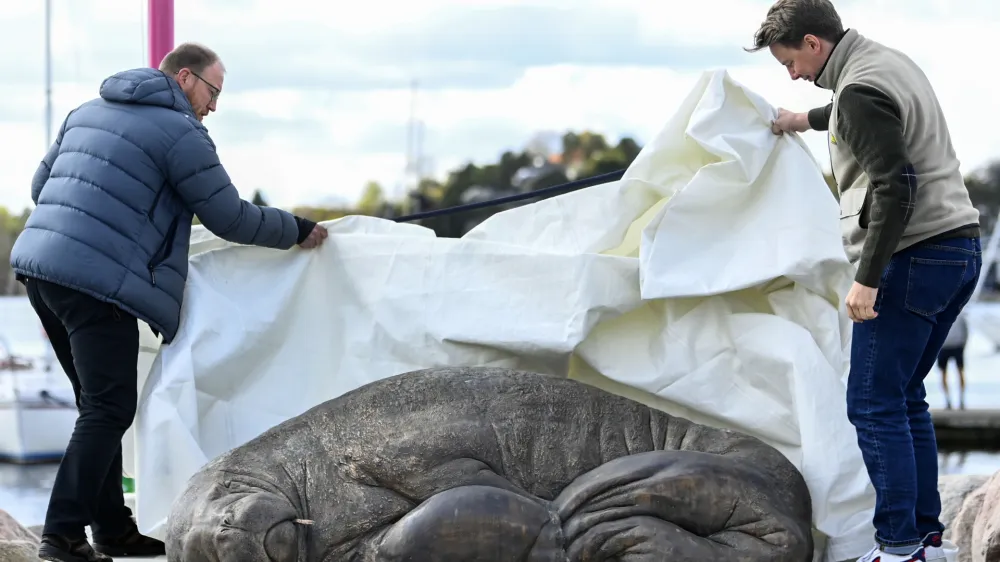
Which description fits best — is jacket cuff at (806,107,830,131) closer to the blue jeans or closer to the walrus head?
the blue jeans

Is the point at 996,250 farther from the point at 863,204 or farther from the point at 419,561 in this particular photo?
the point at 419,561

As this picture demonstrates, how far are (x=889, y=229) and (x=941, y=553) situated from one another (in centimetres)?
103

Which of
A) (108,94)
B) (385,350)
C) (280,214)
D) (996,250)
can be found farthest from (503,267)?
(996,250)

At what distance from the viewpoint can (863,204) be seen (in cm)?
339

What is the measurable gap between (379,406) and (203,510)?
636 mm

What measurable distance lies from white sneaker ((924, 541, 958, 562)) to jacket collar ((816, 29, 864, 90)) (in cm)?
143

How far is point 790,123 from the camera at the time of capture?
13.6ft

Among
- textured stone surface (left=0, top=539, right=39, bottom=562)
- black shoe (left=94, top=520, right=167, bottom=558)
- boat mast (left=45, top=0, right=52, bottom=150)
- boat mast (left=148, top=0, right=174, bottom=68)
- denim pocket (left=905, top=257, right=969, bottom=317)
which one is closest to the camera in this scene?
denim pocket (left=905, top=257, right=969, bottom=317)

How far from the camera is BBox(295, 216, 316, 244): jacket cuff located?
4.20 metres

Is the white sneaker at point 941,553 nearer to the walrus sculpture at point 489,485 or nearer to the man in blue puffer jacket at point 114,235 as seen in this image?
the walrus sculpture at point 489,485

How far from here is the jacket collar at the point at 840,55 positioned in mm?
3426

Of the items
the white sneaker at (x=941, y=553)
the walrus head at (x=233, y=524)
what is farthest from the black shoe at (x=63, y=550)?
the white sneaker at (x=941, y=553)

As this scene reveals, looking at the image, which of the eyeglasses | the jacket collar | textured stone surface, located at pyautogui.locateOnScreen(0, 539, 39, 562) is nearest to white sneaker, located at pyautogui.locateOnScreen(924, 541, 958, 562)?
the jacket collar

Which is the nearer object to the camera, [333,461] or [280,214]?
[333,461]
